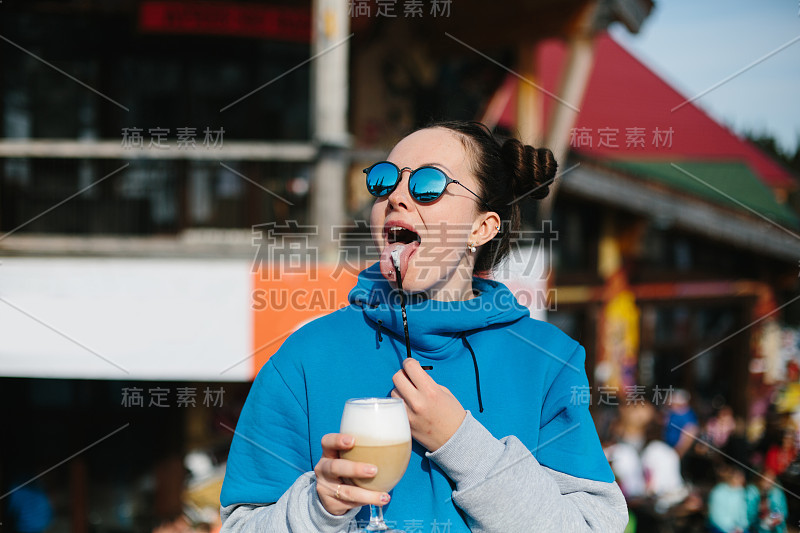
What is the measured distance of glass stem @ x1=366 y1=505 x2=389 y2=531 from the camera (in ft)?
3.86

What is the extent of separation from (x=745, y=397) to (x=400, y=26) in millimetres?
9165

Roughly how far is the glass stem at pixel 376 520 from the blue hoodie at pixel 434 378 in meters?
0.05

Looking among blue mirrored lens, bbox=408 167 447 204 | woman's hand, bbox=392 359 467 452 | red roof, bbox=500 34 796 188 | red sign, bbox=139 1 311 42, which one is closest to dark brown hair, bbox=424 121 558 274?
blue mirrored lens, bbox=408 167 447 204

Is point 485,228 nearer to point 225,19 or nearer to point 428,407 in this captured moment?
point 428,407

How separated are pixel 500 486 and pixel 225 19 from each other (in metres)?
6.06

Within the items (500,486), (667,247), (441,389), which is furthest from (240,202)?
(667,247)

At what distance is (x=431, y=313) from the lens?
1.31 m

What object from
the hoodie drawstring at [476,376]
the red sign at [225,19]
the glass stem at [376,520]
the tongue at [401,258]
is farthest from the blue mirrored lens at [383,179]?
the red sign at [225,19]

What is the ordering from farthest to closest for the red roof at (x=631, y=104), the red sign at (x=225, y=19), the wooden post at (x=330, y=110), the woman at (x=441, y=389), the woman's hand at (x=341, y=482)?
the red roof at (x=631, y=104), the red sign at (x=225, y=19), the wooden post at (x=330, y=110), the woman at (x=441, y=389), the woman's hand at (x=341, y=482)

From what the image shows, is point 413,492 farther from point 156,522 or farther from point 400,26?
point 400,26

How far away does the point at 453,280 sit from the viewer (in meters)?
1.43

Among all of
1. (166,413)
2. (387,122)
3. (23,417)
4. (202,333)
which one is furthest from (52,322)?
(387,122)

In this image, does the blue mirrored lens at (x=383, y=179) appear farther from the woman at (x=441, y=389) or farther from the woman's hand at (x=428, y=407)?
the woman's hand at (x=428, y=407)

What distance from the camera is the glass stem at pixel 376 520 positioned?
46.3 inches
